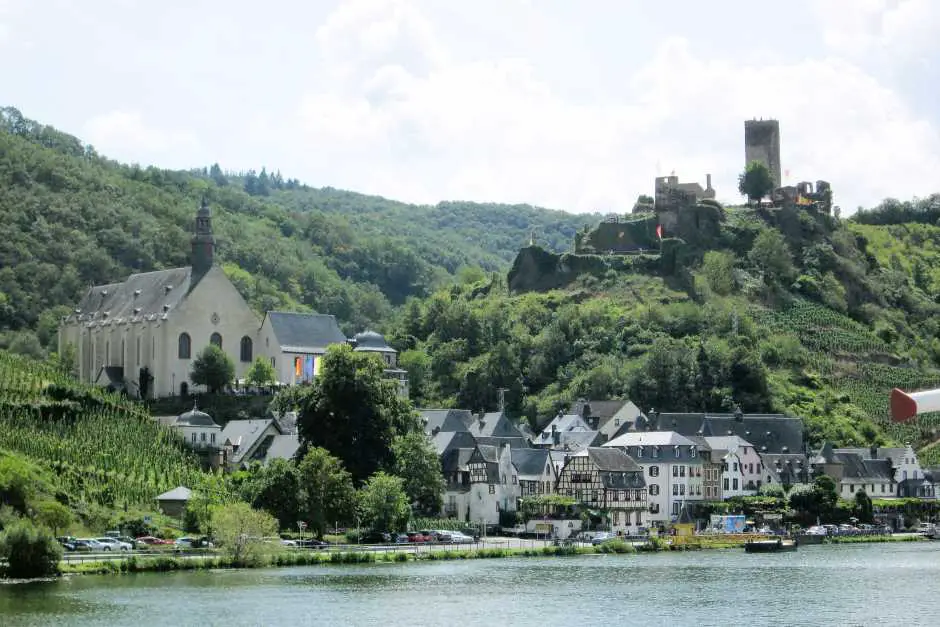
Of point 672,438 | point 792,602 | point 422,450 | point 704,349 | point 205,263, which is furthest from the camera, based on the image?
point 704,349

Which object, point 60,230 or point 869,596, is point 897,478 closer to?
point 869,596

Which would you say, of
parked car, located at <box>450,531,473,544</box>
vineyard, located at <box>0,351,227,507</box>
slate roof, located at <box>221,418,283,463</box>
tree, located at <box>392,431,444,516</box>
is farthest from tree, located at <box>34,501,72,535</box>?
slate roof, located at <box>221,418,283,463</box>

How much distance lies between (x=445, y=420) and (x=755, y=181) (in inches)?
2627

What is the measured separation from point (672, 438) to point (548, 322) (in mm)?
41552

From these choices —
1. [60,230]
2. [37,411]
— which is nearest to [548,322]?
[60,230]

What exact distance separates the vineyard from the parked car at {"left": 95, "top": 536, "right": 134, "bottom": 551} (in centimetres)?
592

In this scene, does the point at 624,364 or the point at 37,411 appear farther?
the point at 624,364

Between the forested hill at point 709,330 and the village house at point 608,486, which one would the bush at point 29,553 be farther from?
the forested hill at point 709,330

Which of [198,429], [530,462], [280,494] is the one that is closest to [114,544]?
[280,494]

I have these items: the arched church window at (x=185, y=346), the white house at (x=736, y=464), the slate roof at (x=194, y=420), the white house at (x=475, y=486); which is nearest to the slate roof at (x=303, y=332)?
the arched church window at (x=185, y=346)

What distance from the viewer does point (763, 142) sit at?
184750mm

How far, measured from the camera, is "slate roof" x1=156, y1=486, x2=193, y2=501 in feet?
303

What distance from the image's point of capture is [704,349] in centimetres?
14212

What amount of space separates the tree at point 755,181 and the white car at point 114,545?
355 ft
